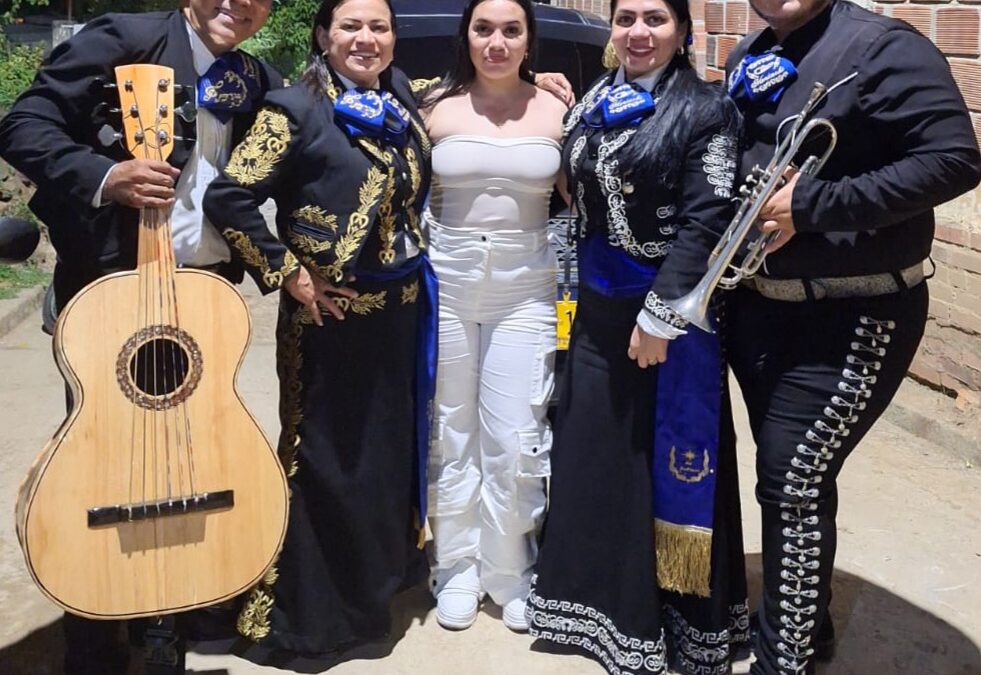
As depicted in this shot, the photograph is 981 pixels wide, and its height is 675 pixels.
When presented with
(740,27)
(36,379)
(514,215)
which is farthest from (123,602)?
(740,27)

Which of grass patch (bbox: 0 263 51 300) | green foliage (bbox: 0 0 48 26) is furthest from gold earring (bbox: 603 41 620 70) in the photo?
green foliage (bbox: 0 0 48 26)

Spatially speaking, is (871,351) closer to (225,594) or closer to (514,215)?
(514,215)

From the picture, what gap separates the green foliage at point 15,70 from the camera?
835 centimetres

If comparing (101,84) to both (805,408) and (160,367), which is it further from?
(805,408)

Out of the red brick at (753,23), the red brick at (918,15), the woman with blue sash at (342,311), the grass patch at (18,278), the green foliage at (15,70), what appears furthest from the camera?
the green foliage at (15,70)

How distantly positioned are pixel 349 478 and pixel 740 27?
381 cm

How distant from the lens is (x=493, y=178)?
296 cm

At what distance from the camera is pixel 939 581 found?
3.54m

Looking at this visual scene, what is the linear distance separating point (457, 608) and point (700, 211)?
1.45 m

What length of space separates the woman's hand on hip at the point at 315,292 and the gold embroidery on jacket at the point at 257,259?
3 cm

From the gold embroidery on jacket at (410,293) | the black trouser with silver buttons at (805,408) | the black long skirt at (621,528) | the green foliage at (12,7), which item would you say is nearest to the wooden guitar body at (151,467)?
the gold embroidery on jacket at (410,293)

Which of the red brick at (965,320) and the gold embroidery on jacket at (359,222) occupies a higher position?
the gold embroidery on jacket at (359,222)

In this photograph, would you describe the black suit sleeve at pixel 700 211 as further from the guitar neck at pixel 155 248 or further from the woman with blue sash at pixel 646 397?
the guitar neck at pixel 155 248

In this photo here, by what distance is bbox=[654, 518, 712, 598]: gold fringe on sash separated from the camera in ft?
9.29
